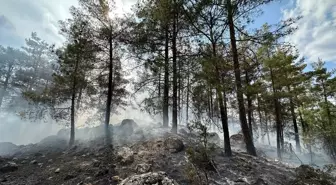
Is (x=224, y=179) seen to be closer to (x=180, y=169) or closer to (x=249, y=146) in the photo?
(x=180, y=169)

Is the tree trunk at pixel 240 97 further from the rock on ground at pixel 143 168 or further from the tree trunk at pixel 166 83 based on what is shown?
the rock on ground at pixel 143 168

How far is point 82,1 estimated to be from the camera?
38.8ft

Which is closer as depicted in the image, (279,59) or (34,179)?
(34,179)

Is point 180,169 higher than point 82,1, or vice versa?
point 82,1

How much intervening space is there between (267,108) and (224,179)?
11671 millimetres

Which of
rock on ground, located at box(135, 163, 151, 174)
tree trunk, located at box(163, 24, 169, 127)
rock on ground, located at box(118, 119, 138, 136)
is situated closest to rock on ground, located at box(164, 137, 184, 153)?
rock on ground, located at box(135, 163, 151, 174)

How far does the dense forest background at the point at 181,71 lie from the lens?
7766 mm

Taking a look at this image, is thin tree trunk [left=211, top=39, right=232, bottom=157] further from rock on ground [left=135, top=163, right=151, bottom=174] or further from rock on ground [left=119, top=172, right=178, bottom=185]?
rock on ground [left=119, top=172, right=178, bottom=185]

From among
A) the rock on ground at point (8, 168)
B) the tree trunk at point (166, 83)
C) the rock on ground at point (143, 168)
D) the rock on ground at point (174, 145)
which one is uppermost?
the tree trunk at point (166, 83)

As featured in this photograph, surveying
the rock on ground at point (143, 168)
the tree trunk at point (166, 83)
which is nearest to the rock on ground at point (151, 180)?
the rock on ground at point (143, 168)

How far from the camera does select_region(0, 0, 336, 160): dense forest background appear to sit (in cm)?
777

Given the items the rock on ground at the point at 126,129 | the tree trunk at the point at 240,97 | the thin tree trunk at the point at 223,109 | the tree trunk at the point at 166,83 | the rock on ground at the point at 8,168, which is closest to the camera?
the thin tree trunk at the point at 223,109

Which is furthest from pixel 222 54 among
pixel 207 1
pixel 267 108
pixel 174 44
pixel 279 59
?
pixel 267 108

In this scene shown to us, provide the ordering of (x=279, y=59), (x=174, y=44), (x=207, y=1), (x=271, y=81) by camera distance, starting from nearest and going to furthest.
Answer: (x=207, y=1)
(x=174, y=44)
(x=279, y=59)
(x=271, y=81)
